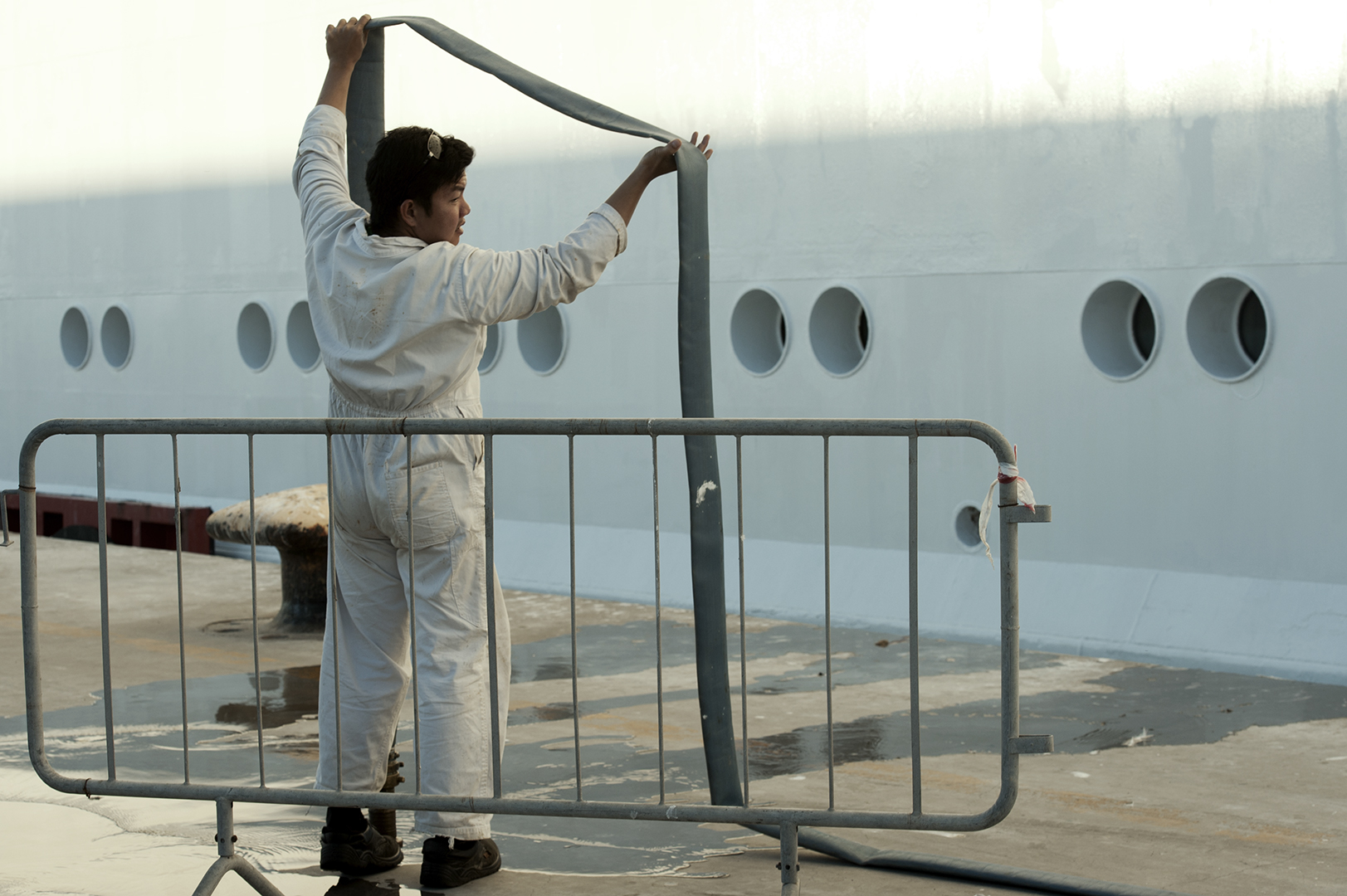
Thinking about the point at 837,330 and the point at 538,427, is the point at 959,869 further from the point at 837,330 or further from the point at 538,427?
the point at 837,330

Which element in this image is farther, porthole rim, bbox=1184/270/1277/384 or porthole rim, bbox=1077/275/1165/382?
porthole rim, bbox=1077/275/1165/382

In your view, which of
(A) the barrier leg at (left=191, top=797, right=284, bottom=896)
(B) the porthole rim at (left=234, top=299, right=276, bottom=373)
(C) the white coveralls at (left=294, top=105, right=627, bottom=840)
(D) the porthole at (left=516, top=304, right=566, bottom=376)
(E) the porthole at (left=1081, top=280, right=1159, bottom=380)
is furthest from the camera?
(B) the porthole rim at (left=234, top=299, right=276, bottom=373)

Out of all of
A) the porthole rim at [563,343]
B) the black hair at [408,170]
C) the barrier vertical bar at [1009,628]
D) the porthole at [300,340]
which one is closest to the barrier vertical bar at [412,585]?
the black hair at [408,170]

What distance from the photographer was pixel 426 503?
13.1ft

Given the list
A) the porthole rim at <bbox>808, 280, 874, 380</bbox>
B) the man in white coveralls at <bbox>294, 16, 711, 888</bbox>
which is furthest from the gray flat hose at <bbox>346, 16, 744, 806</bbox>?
the porthole rim at <bbox>808, 280, 874, 380</bbox>

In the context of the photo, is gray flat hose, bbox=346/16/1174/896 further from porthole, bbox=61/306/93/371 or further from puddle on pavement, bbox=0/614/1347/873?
porthole, bbox=61/306/93/371

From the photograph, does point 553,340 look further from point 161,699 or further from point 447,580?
point 447,580

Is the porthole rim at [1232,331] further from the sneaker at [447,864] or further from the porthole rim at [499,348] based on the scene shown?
the sneaker at [447,864]

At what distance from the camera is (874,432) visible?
3641 millimetres

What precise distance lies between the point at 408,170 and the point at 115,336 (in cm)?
1084

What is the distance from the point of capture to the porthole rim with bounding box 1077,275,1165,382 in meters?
7.36

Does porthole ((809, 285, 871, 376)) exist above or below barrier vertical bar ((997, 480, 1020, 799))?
above

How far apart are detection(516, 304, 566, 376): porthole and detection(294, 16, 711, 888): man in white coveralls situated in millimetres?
5876

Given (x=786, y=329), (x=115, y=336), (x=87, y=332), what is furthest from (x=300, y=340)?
(x=786, y=329)
